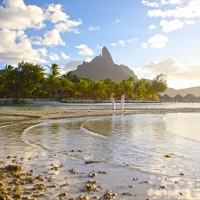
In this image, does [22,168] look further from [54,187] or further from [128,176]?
[128,176]

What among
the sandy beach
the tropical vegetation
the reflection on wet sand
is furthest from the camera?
the tropical vegetation

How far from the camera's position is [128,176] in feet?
18.6

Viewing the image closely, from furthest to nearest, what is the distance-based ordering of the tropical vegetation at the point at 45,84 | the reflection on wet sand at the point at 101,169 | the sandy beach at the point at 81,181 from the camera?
1. the tropical vegetation at the point at 45,84
2. the reflection on wet sand at the point at 101,169
3. the sandy beach at the point at 81,181

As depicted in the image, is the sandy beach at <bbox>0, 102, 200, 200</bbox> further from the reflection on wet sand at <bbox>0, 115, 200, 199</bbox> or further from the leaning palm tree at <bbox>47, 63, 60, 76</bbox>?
the leaning palm tree at <bbox>47, 63, 60, 76</bbox>

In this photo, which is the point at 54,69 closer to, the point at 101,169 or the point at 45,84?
the point at 45,84

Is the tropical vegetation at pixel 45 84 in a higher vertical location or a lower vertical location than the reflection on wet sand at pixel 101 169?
higher

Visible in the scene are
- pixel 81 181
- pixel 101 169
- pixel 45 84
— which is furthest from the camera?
pixel 45 84

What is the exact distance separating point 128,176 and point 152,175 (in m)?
0.56

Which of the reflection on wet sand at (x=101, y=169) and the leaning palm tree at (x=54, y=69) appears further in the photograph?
the leaning palm tree at (x=54, y=69)

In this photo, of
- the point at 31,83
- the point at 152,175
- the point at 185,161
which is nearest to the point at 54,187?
the point at 152,175

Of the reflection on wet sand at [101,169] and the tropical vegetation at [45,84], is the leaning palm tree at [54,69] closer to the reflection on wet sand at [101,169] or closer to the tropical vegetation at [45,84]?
the tropical vegetation at [45,84]

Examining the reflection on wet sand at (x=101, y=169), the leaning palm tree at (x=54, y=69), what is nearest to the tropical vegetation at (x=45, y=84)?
the leaning palm tree at (x=54, y=69)

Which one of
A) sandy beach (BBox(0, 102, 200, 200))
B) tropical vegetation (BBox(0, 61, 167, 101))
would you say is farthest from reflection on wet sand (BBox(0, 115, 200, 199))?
tropical vegetation (BBox(0, 61, 167, 101))

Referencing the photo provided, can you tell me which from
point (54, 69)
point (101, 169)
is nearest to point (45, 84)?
point (54, 69)
